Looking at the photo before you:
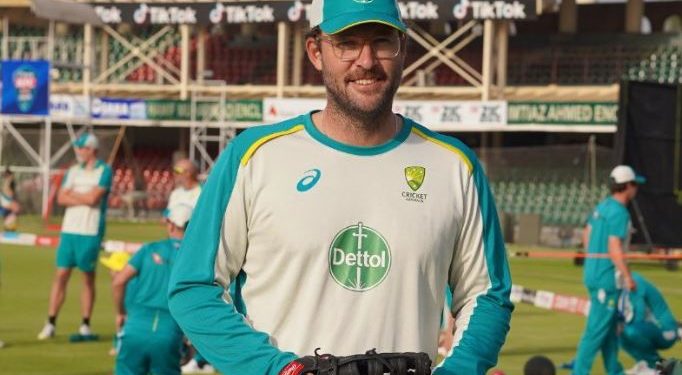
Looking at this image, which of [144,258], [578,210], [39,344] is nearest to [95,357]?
[39,344]

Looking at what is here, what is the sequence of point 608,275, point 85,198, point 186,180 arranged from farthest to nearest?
1. point 85,198
2. point 186,180
3. point 608,275

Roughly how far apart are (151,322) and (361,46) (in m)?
6.61

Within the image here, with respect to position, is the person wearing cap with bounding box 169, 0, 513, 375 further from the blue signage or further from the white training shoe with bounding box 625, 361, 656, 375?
the blue signage

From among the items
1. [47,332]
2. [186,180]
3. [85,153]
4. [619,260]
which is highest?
[85,153]

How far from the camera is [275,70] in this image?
167 ft

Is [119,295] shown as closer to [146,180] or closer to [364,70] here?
[364,70]

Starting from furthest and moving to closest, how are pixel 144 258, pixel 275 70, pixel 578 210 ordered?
pixel 275 70
pixel 578 210
pixel 144 258

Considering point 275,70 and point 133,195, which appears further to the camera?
point 275,70

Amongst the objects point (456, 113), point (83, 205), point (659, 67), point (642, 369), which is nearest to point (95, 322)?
point (83, 205)

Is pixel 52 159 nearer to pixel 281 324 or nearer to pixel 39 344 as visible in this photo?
pixel 39 344

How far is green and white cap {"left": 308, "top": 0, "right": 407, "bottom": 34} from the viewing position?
3906 mm

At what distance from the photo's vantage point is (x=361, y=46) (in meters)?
3.96

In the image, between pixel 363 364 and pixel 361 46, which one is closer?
pixel 363 364

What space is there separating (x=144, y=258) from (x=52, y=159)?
32.6 metres
